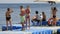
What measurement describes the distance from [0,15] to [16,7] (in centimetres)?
54

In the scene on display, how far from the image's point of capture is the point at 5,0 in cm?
613

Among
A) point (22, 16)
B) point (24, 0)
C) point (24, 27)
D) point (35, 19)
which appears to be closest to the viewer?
point (22, 16)

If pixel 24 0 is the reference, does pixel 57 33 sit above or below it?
below

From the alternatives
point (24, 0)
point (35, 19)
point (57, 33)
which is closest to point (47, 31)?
point (57, 33)

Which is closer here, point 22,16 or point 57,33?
point 22,16

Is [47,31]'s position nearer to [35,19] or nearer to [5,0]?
[35,19]

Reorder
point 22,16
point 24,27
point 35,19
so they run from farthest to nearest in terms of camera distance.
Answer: point 35,19
point 24,27
point 22,16

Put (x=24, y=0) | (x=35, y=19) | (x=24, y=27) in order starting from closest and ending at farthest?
(x=24, y=27) < (x=35, y=19) < (x=24, y=0)

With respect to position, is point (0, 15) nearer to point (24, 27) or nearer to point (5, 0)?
point (5, 0)

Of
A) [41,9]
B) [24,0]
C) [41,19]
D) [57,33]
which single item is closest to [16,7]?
[24,0]

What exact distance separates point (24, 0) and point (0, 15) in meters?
0.86

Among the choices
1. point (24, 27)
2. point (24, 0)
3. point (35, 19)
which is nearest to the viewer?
point (24, 27)

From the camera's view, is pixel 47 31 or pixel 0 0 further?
pixel 0 0

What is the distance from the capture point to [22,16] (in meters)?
3.15
